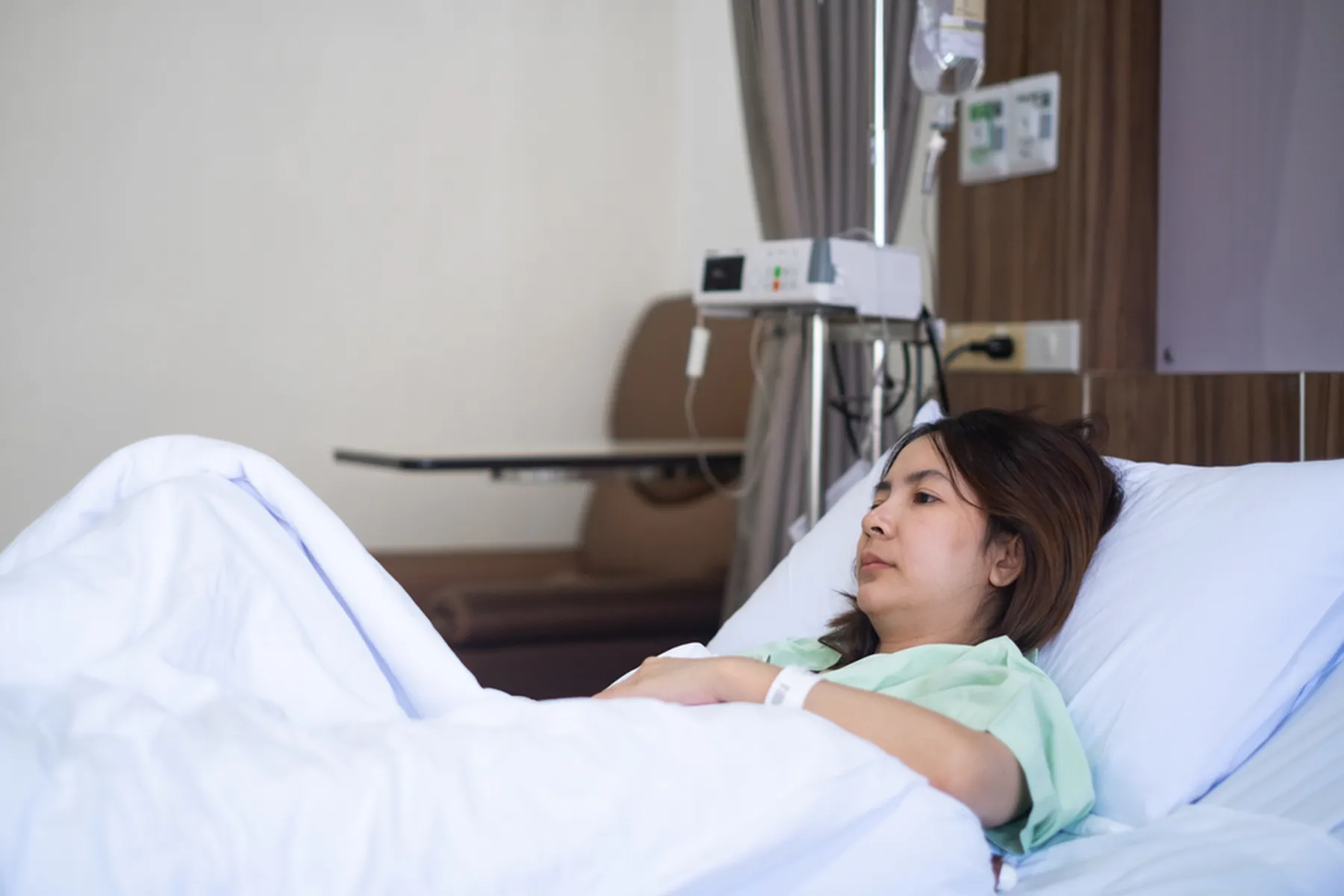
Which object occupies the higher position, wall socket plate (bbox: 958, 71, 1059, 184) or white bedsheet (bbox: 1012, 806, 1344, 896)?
wall socket plate (bbox: 958, 71, 1059, 184)

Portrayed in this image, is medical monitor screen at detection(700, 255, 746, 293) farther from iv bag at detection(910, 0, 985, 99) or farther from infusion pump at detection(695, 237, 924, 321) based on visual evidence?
iv bag at detection(910, 0, 985, 99)

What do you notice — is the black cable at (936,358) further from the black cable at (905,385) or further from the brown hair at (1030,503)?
the brown hair at (1030,503)

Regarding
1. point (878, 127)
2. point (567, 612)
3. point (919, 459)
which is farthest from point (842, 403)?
point (919, 459)

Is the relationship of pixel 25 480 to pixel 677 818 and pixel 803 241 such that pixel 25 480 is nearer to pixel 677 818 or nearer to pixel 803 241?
pixel 803 241

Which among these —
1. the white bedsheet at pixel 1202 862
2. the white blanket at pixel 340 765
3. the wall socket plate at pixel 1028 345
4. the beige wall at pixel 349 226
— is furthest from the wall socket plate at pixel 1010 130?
the white blanket at pixel 340 765

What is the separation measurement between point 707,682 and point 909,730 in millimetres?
198

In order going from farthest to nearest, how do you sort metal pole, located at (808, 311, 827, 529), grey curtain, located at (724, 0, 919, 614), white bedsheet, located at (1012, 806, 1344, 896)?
grey curtain, located at (724, 0, 919, 614), metal pole, located at (808, 311, 827, 529), white bedsheet, located at (1012, 806, 1344, 896)

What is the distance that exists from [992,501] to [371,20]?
281cm

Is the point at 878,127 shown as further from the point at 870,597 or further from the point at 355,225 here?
the point at 355,225

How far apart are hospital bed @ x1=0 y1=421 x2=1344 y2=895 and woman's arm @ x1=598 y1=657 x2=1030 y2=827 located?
61 millimetres

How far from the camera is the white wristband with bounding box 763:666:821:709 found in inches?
45.9

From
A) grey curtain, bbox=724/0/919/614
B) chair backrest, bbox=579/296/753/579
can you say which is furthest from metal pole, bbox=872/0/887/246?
chair backrest, bbox=579/296/753/579

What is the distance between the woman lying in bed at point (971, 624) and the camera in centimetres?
118

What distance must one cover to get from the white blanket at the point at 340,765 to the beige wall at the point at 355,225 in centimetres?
181
